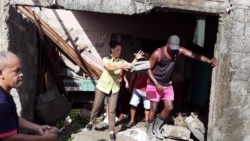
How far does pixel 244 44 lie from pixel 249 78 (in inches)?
22.1

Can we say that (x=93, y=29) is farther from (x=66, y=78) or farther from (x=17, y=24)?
(x=17, y=24)

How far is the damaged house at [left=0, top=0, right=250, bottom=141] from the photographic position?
5656 millimetres

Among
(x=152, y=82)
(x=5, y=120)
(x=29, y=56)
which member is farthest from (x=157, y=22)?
(x=5, y=120)

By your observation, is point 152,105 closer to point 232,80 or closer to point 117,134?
point 117,134

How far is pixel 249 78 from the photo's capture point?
612 centimetres

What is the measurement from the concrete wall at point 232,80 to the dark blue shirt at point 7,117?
159 inches

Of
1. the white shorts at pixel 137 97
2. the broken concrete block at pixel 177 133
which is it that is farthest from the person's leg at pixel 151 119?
the white shorts at pixel 137 97

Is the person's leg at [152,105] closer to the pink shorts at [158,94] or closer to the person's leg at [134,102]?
the pink shorts at [158,94]

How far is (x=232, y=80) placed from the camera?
607 cm

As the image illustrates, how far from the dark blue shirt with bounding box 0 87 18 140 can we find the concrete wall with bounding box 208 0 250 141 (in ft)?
13.3

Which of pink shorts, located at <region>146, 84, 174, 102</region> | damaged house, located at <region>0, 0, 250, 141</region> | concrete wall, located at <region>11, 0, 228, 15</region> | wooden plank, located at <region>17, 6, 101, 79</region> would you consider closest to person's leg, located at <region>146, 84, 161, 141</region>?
pink shorts, located at <region>146, 84, 174, 102</region>

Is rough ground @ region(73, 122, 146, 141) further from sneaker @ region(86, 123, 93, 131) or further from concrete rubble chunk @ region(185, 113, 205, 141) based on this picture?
concrete rubble chunk @ region(185, 113, 205, 141)

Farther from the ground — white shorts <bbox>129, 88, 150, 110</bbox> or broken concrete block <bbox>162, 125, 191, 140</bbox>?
white shorts <bbox>129, 88, 150, 110</bbox>

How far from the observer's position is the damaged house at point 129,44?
223 inches
